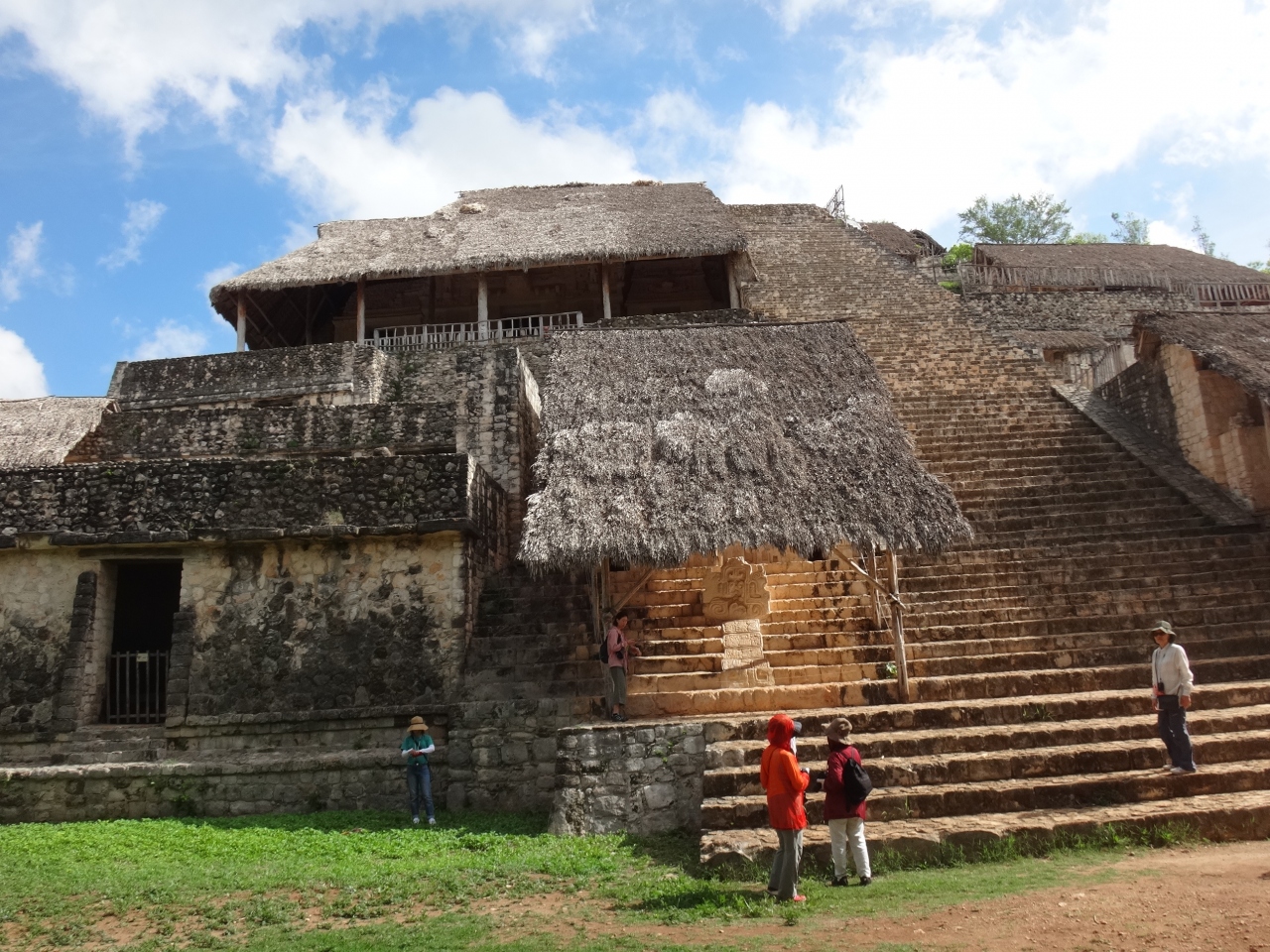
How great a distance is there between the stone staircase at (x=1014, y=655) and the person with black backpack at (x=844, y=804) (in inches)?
14.0

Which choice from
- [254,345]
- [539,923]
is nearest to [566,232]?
[254,345]

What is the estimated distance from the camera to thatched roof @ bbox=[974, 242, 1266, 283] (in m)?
24.7

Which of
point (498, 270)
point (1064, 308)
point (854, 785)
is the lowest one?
point (854, 785)

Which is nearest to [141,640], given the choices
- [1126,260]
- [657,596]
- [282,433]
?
[282,433]

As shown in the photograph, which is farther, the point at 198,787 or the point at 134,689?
the point at 134,689

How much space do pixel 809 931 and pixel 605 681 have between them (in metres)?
3.65

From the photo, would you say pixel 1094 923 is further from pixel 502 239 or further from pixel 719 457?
pixel 502 239

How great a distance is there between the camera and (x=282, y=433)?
38.3 ft

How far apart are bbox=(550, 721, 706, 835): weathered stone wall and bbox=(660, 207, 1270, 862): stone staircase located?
255 mm

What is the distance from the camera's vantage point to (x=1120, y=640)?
8297 mm

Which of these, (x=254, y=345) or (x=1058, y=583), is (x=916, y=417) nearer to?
(x=1058, y=583)

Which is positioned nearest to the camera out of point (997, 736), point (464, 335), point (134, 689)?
point (997, 736)

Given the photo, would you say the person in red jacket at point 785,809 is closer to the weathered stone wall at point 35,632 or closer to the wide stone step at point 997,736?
the wide stone step at point 997,736

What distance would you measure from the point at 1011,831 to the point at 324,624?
6.16 metres
